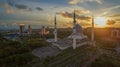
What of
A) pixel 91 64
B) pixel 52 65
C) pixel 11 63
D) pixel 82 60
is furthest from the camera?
pixel 11 63

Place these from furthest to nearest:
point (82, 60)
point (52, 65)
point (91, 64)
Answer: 1. point (52, 65)
2. point (82, 60)
3. point (91, 64)

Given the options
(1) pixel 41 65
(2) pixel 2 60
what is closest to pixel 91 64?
(1) pixel 41 65

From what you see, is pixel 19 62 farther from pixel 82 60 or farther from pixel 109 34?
pixel 109 34

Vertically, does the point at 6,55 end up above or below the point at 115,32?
below

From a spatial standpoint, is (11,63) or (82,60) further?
(11,63)

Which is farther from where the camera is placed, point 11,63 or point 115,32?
point 115,32

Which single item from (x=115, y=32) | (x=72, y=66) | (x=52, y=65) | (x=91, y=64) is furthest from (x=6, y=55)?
(x=115, y=32)

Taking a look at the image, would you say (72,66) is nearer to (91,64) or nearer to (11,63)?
(91,64)

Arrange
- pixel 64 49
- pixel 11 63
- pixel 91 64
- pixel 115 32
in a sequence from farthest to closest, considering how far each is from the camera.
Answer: pixel 115 32 < pixel 64 49 < pixel 11 63 < pixel 91 64

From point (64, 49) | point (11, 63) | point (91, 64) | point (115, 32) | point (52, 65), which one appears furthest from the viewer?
point (115, 32)
